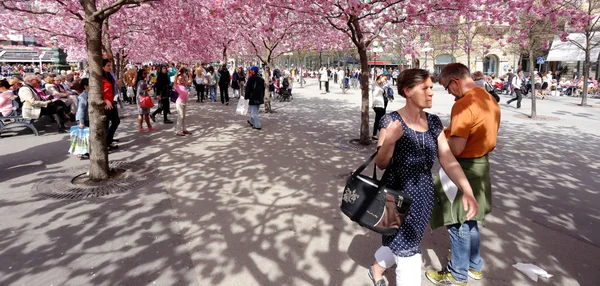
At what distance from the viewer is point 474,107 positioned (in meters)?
2.72

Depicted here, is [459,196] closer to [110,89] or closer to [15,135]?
[110,89]

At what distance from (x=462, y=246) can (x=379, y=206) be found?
1136mm

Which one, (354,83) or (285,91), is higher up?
(354,83)

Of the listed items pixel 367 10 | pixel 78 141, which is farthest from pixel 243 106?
pixel 78 141

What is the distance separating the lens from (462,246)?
3.01 m

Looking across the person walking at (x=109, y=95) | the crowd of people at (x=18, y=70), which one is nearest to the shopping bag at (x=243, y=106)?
the person walking at (x=109, y=95)

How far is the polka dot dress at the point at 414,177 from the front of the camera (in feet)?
8.04

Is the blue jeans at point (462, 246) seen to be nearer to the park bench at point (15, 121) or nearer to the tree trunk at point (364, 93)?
the tree trunk at point (364, 93)

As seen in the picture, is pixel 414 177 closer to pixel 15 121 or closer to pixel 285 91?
pixel 15 121

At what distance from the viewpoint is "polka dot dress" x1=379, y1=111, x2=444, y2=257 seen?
2.45 meters

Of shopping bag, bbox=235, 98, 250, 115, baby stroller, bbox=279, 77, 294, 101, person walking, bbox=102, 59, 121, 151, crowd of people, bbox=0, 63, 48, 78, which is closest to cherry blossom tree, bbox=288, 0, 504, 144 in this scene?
shopping bag, bbox=235, 98, 250, 115

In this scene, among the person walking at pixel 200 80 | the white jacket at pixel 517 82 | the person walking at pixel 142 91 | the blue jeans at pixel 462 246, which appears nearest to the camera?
the blue jeans at pixel 462 246

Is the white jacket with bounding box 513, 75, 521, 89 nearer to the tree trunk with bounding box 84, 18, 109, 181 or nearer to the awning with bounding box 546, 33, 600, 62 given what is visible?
the awning with bounding box 546, 33, 600, 62

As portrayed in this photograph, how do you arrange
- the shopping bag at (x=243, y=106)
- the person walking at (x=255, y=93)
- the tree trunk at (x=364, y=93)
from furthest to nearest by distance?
the shopping bag at (x=243, y=106) → the person walking at (x=255, y=93) → the tree trunk at (x=364, y=93)
